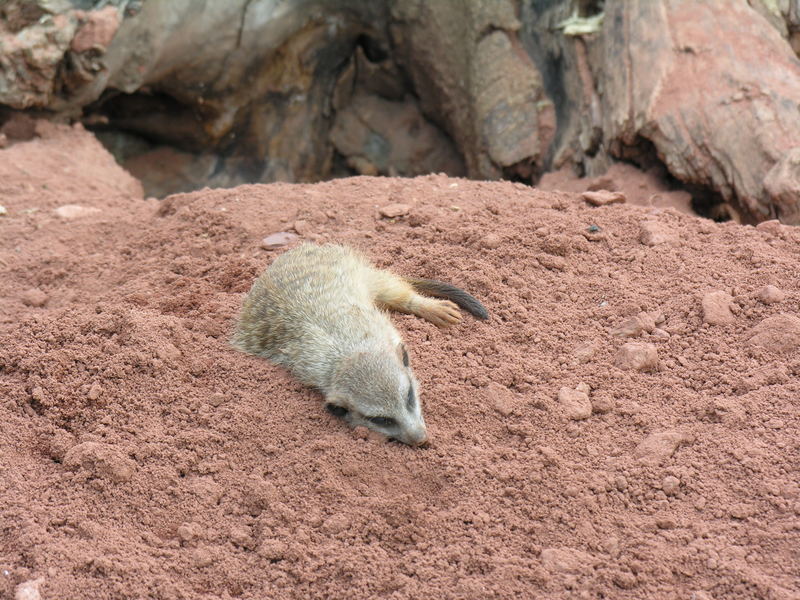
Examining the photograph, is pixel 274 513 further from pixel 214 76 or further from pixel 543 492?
pixel 214 76

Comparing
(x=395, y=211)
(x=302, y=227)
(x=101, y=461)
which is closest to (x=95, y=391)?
(x=101, y=461)

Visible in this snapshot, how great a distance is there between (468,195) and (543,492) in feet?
6.91

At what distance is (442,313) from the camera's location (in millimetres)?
3311

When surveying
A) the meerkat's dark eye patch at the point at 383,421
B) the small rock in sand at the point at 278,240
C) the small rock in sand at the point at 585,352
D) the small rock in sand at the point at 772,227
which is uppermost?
the small rock in sand at the point at 772,227

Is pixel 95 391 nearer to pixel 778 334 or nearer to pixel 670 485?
pixel 670 485

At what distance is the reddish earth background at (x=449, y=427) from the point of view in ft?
7.41

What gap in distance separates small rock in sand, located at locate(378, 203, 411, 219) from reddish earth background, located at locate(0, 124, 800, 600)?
0.04 meters

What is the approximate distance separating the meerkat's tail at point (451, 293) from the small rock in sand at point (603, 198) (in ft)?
3.40

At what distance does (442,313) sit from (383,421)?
0.65 metres

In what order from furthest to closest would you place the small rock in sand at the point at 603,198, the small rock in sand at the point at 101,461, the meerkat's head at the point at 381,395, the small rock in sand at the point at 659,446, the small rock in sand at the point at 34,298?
1. the small rock in sand at the point at 603,198
2. the small rock in sand at the point at 34,298
3. the meerkat's head at the point at 381,395
4. the small rock in sand at the point at 101,461
5. the small rock in sand at the point at 659,446

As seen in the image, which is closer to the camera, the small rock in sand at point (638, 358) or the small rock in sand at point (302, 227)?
the small rock in sand at point (638, 358)

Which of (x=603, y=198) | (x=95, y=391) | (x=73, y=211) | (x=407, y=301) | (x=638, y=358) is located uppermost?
(x=603, y=198)

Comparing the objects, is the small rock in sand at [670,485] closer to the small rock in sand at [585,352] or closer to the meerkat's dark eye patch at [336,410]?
the small rock in sand at [585,352]

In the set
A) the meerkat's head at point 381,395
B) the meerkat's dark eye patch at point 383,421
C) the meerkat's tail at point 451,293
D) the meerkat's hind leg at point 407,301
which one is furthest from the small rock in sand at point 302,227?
the meerkat's dark eye patch at point 383,421
